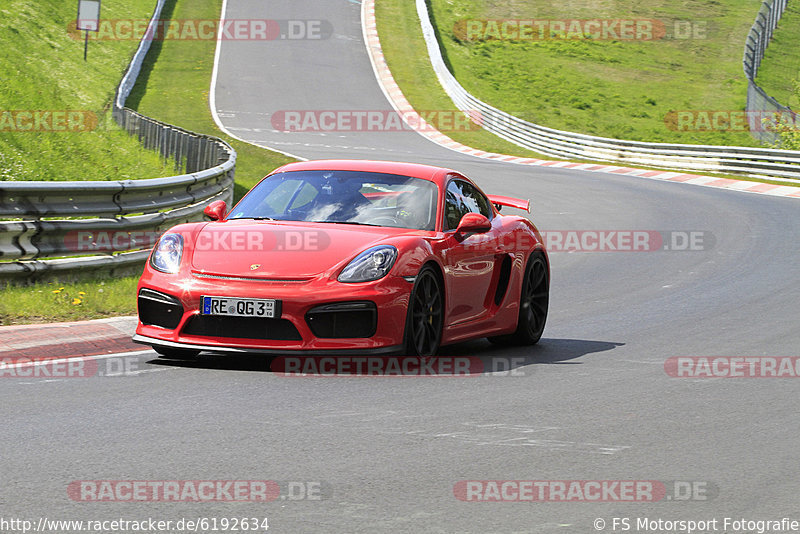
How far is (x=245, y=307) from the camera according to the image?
7.46 meters

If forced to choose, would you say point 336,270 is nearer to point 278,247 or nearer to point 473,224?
point 278,247

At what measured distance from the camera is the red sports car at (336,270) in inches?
295

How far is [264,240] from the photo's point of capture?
7.94 meters

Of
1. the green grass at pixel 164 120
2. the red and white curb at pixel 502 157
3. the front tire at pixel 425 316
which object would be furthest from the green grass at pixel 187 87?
the front tire at pixel 425 316

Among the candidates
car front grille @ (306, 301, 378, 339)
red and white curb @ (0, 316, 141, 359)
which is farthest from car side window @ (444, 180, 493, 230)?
red and white curb @ (0, 316, 141, 359)

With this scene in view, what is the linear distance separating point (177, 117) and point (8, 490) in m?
36.0

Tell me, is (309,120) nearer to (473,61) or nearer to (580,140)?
(580,140)

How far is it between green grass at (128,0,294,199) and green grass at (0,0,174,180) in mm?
1108

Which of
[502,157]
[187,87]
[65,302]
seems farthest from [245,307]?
[187,87]

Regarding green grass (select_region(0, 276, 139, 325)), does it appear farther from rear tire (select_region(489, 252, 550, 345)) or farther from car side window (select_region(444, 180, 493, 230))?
rear tire (select_region(489, 252, 550, 345))

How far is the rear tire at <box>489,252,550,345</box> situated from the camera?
31.6 feet

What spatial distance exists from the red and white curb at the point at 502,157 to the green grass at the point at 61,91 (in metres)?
10.1

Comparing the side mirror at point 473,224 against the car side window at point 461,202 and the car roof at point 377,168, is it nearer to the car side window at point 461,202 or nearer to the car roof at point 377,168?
the car side window at point 461,202

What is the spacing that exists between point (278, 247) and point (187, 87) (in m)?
39.0
